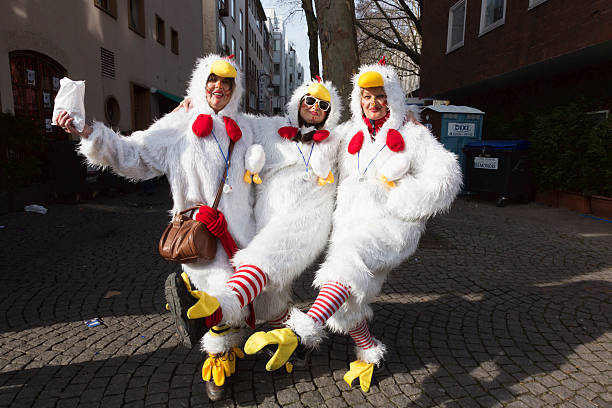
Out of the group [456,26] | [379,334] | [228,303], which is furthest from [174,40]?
[228,303]

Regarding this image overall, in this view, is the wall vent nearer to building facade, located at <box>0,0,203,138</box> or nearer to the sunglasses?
building facade, located at <box>0,0,203,138</box>

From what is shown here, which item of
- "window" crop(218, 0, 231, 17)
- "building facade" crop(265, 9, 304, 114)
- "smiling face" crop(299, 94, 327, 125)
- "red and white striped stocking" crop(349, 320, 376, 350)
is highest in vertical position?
"building facade" crop(265, 9, 304, 114)

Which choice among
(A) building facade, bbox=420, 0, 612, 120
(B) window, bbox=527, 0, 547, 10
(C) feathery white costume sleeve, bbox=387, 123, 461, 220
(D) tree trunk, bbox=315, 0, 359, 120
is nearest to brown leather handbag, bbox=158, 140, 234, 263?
(C) feathery white costume sleeve, bbox=387, 123, 461, 220

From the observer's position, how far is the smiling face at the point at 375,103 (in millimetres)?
2542

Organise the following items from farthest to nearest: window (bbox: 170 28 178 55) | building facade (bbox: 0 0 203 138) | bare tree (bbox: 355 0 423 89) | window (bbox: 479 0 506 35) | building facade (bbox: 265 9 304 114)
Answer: building facade (bbox: 265 9 304 114) < bare tree (bbox: 355 0 423 89) < window (bbox: 170 28 178 55) < window (bbox: 479 0 506 35) < building facade (bbox: 0 0 203 138)

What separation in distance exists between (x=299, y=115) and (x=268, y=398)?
178 centimetres

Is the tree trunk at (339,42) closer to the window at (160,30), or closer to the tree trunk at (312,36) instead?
the tree trunk at (312,36)

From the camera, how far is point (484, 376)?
2600mm

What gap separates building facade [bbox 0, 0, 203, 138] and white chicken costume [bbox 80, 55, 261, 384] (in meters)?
7.02

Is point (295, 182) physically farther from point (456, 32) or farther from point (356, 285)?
point (456, 32)

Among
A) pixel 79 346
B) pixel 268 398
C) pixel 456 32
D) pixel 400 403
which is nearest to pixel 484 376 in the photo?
pixel 400 403

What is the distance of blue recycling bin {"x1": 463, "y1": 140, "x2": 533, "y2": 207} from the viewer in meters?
8.52

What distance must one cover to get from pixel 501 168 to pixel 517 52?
3.49m

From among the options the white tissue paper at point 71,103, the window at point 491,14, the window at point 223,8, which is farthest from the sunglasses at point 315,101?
the window at point 223,8
